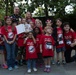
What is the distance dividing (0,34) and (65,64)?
8.03ft

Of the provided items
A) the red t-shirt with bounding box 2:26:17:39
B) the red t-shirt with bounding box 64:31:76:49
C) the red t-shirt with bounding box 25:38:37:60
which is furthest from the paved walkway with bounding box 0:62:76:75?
the red t-shirt with bounding box 2:26:17:39

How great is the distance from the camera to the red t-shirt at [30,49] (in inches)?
291

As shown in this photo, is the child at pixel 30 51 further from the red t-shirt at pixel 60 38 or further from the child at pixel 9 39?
the red t-shirt at pixel 60 38

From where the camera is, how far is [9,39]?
762 cm

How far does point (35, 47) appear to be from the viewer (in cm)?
755

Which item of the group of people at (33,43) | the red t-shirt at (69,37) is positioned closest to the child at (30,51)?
the group of people at (33,43)

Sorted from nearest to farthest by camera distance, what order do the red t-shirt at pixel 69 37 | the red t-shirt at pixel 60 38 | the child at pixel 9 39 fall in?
the child at pixel 9 39, the red t-shirt at pixel 60 38, the red t-shirt at pixel 69 37

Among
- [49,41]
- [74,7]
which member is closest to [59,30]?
[49,41]

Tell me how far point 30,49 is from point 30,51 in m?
0.06

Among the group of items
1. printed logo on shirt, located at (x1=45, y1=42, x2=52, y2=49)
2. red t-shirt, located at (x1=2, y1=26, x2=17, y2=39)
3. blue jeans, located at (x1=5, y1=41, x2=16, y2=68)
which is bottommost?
blue jeans, located at (x1=5, y1=41, x2=16, y2=68)

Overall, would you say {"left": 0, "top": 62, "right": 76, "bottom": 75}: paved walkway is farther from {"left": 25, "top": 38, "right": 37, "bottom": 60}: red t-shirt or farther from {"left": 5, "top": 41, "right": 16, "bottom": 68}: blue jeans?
{"left": 25, "top": 38, "right": 37, "bottom": 60}: red t-shirt

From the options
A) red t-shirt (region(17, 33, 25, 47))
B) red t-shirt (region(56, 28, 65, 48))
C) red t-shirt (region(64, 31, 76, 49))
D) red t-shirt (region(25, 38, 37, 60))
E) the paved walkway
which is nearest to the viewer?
the paved walkway

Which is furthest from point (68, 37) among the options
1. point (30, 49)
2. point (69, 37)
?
point (30, 49)

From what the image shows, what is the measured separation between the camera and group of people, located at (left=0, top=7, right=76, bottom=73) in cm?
742
